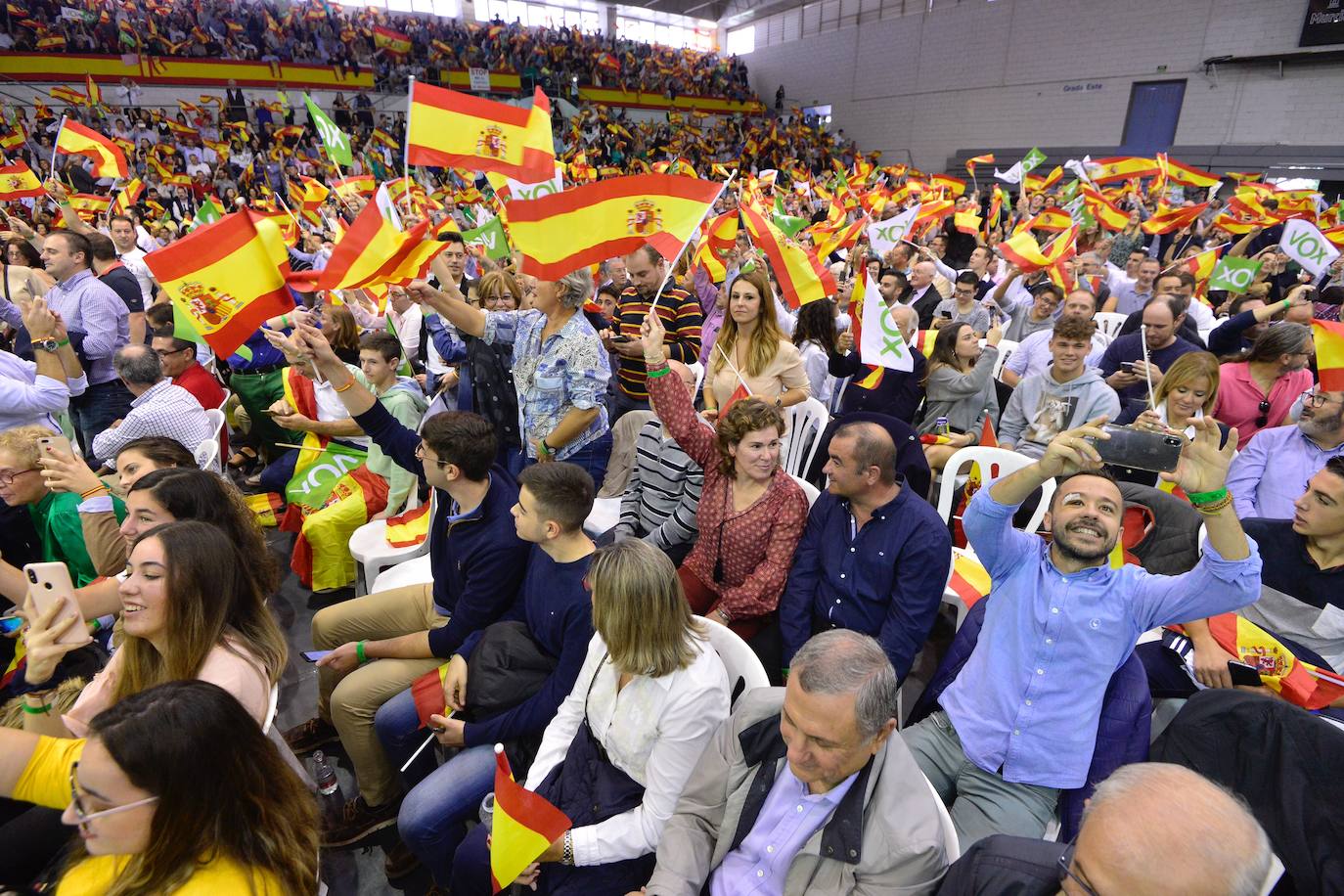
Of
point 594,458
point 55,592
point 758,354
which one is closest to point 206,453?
point 55,592

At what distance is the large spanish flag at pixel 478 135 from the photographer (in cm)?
381

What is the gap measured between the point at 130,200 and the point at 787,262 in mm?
8539

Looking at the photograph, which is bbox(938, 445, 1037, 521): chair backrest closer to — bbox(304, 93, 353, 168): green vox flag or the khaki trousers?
the khaki trousers

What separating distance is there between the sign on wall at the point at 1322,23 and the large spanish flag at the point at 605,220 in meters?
19.6

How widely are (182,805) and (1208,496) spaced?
2.58m

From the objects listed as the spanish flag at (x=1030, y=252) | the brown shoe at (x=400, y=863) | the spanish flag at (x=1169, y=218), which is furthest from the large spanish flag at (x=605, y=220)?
the spanish flag at (x=1169, y=218)

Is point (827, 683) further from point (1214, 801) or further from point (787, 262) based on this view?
point (787, 262)

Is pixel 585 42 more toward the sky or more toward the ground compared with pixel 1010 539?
more toward the sky

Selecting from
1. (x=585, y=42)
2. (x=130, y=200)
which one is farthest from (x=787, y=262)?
(x=585, y=42)

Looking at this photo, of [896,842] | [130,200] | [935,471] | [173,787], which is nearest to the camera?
[173,787]

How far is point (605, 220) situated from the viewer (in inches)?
130

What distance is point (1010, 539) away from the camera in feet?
7.54

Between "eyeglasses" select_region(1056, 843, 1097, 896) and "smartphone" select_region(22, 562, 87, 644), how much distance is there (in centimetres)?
264

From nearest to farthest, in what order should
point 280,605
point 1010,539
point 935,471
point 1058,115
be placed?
point 1010,539 < point 280,605 < point 935,471 < point 1058,115
